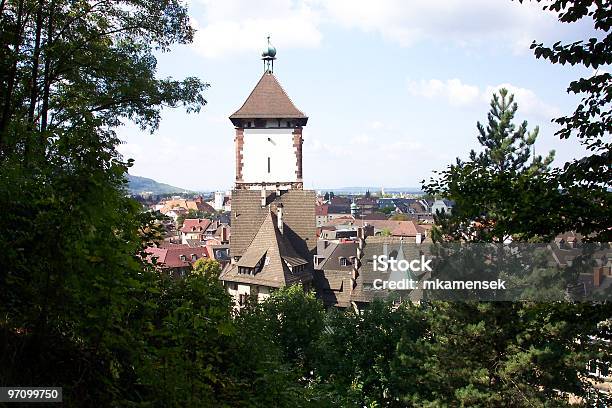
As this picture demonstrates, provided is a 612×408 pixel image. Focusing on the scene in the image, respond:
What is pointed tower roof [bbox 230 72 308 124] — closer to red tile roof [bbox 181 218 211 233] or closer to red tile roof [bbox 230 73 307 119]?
red tile roof [bbox 230 73 307 119]

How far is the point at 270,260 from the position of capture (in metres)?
32.7

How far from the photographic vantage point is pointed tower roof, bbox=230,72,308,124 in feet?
125

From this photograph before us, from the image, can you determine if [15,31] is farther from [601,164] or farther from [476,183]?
[601,164]

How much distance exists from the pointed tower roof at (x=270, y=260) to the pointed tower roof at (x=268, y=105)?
8248 mm

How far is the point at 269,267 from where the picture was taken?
107 feet

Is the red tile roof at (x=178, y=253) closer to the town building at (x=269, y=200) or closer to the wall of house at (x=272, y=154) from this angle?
the wall of house at (x=272, y=154)

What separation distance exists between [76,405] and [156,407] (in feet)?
1.88

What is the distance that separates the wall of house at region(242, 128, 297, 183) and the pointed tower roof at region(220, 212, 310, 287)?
5414mm

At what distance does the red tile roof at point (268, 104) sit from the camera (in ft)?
126

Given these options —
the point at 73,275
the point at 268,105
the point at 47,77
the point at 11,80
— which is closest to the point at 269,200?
the point at 268,105

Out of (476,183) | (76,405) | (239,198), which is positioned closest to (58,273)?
(76,405)

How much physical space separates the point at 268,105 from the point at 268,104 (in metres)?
0.09

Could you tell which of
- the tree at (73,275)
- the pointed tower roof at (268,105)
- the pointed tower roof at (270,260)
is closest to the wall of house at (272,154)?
the pointed tower roof at (268,105)

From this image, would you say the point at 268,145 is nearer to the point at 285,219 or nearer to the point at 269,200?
the point at 269,200
